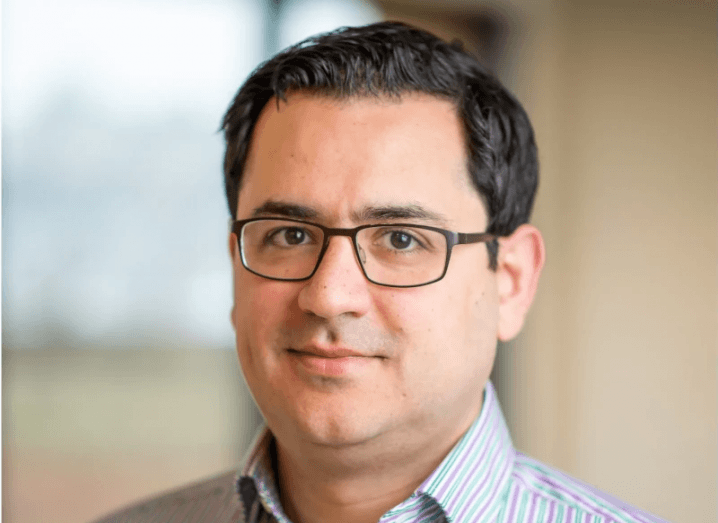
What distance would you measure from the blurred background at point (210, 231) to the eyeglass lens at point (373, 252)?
271 centimetres

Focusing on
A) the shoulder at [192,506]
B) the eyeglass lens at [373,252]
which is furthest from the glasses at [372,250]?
the shoulder at [192,506]

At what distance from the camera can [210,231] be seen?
4238 millimetres

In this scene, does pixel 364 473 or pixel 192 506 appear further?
pixel 192 506

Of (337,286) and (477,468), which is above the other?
(337,286)

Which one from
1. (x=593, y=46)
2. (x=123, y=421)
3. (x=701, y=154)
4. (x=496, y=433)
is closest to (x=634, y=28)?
(x=593, y=46)

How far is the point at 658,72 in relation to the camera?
373 cm

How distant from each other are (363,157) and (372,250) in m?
0.16

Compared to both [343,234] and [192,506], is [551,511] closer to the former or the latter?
[343,234]

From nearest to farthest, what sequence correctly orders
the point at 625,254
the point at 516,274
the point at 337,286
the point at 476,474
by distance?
the point at 337,286 → the point at 476,474 → the point at 516,274 → the point at 625,254

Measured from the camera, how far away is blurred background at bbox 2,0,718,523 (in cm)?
369

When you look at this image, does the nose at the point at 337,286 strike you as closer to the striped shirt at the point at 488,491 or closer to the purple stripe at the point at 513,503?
the striped shirt at the point at 488,491

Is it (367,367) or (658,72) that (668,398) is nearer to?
(658,72)

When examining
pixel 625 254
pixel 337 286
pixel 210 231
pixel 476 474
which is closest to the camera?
pixel 337 286

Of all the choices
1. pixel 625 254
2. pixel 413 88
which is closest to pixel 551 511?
pixel 413 88
